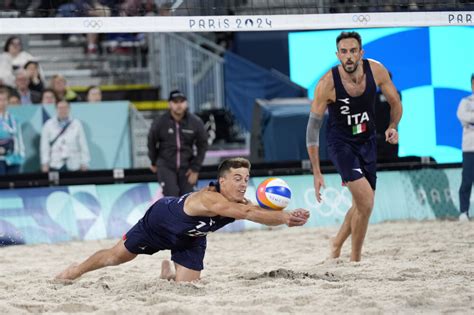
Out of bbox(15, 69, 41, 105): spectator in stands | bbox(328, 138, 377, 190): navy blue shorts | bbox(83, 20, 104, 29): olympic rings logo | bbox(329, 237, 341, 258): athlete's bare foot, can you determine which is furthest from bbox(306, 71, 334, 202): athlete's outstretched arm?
bbox(15, 69, 41, 105): spectator in stands

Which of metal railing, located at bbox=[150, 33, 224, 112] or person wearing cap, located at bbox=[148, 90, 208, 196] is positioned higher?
metal railing, located at bbox=[150, 33, 224, 112]

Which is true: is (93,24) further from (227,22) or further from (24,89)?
(24,89)

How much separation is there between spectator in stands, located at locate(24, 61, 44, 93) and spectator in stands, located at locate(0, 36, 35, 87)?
0.28 metres

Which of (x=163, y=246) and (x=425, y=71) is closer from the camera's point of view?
(x=163, y=246)

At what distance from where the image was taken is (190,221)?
7605 millimetres

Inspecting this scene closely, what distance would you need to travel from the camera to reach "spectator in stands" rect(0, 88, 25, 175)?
12.4m

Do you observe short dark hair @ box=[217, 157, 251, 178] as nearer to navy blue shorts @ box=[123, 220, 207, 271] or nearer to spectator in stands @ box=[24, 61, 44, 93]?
navy blue shorts @ box=[123, 220, 207, 271]

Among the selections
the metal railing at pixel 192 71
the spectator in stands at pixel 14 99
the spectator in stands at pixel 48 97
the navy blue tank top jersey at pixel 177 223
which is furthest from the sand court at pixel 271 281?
the metal railing at pixel 192 71

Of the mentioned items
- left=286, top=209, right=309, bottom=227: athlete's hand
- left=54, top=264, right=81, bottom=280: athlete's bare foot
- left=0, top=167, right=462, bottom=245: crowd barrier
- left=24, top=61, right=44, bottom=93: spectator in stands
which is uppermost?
left=24, top=61, right=44, bottom=93: spectator in stands

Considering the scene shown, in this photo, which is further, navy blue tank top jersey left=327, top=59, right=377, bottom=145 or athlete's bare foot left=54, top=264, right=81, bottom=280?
navy blue tank top jersey left=327, top=59, right=377, bottom=145

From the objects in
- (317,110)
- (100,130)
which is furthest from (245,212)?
(100,130)

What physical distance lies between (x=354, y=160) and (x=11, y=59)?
7147mm

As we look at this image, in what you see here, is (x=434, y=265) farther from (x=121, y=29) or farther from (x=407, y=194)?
(x=407, y=194)

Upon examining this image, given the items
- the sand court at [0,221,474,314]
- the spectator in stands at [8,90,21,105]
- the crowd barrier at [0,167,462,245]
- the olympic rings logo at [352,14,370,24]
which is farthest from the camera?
the spectator in stands at [8,90,21,105]
